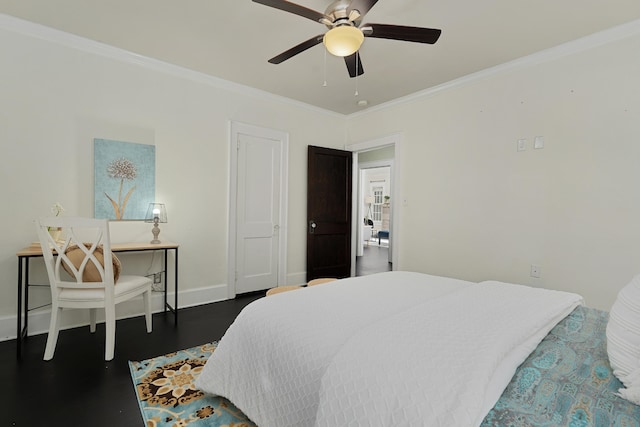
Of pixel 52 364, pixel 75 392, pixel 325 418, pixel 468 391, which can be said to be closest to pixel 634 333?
pixel 468 391

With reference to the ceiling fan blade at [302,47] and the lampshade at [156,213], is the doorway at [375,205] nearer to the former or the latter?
the ceiling fan blade at [302,47]

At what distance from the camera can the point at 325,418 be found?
92 centimetres

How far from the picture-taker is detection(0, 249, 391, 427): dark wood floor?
162 cm

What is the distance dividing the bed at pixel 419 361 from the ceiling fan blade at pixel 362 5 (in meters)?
1.66

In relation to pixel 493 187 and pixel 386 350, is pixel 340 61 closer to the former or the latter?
pixel 493 187

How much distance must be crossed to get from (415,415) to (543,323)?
848 millimetres

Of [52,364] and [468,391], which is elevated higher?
[468,391]

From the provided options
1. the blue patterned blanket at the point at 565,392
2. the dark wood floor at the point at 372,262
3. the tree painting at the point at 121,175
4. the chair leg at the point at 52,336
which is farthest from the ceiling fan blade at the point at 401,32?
the dark wood floor at the point at 372,262

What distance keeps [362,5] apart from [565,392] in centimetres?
202

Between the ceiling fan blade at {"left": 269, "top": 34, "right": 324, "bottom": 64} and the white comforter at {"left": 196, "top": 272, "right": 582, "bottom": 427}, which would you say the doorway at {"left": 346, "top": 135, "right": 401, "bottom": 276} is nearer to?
Answer: the ceiling fan blade at {"left": 269, "top": 34, "right": 324, "bottom": 64}

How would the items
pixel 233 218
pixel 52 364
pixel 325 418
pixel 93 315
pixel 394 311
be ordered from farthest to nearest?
pixel 233 218 < pixel 93 315 < pixel 52 364 < pixel 394 311 < pixel 325 418

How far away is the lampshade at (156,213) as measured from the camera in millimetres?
3121

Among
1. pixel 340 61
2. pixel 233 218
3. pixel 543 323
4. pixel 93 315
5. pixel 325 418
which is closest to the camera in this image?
pixel 325 418

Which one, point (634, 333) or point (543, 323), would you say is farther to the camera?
point (543, 323)
